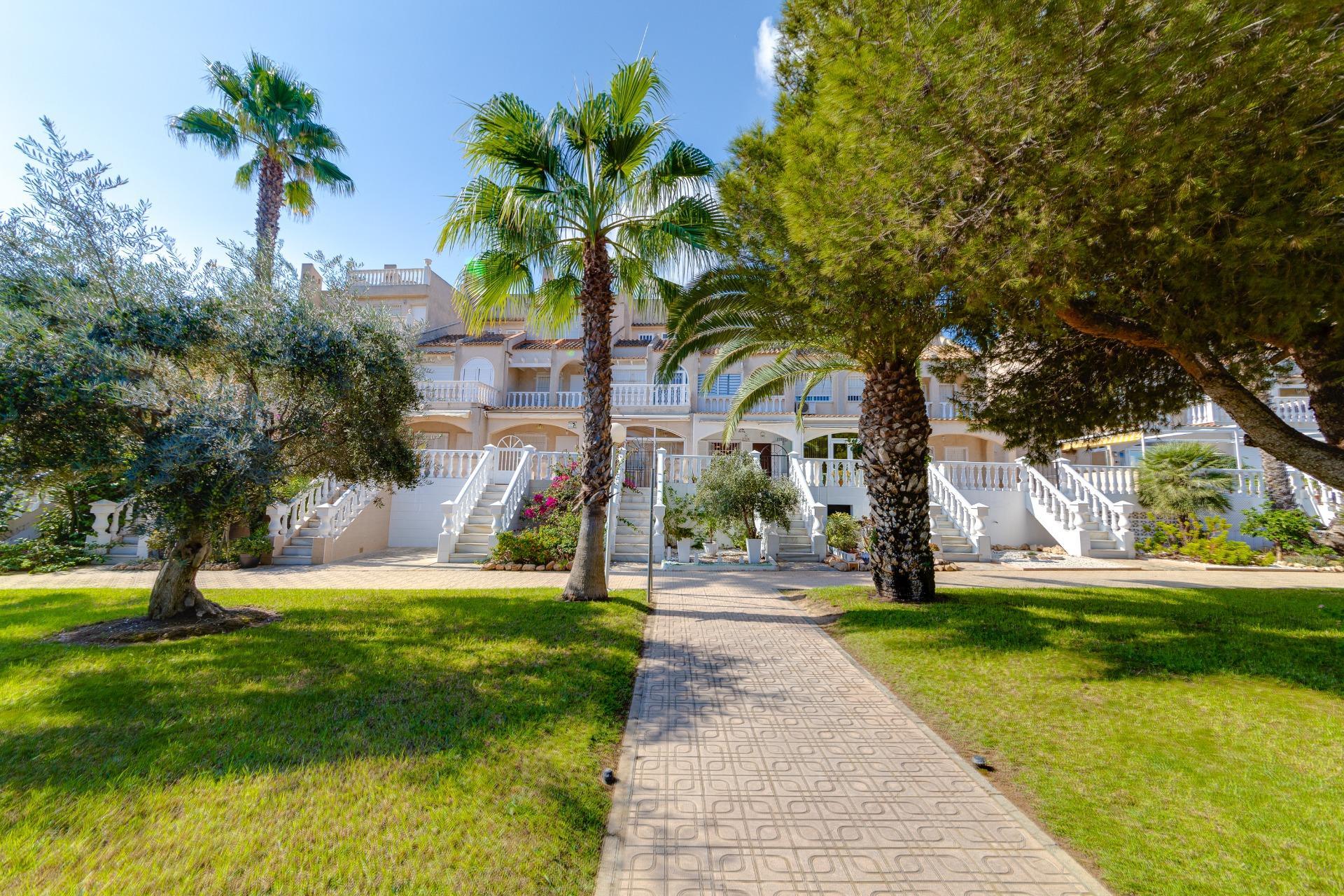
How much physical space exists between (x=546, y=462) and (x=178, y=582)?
10.1 m

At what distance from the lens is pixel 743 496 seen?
1337 centimetres

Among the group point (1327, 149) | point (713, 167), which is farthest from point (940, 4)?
point (713, 167)

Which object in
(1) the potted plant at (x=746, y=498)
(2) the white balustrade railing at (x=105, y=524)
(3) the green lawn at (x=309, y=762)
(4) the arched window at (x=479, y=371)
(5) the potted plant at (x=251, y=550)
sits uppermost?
(4) the arched window at (x=479, y=371)

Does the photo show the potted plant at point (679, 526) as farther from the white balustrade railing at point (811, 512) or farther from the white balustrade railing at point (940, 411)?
the white balustrade railing at point (940, 411)

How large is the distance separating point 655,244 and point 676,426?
14.1m

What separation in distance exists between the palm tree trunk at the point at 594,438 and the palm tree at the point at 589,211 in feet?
0.05

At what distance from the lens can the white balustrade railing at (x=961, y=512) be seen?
45.8 ft

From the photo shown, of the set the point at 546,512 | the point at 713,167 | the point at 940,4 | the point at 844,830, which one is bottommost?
the point at 844,830

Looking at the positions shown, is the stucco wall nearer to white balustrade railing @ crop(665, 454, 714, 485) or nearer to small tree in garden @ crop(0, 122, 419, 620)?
white balustrade railing @ crop(665, 454, 714, 485)

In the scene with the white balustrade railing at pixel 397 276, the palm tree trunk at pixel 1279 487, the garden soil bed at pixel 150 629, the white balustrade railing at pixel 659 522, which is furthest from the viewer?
the white balustrade railing at pixel 397 276

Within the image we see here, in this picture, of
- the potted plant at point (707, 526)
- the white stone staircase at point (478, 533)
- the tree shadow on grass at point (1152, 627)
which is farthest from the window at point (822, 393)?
the tree shadow on grass at point (1152, 627)

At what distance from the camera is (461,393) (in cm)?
2261

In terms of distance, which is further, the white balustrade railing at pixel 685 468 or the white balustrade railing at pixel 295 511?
the white balustrade railing at pixel 685 468

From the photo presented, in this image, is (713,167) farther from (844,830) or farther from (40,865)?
(40,865)
